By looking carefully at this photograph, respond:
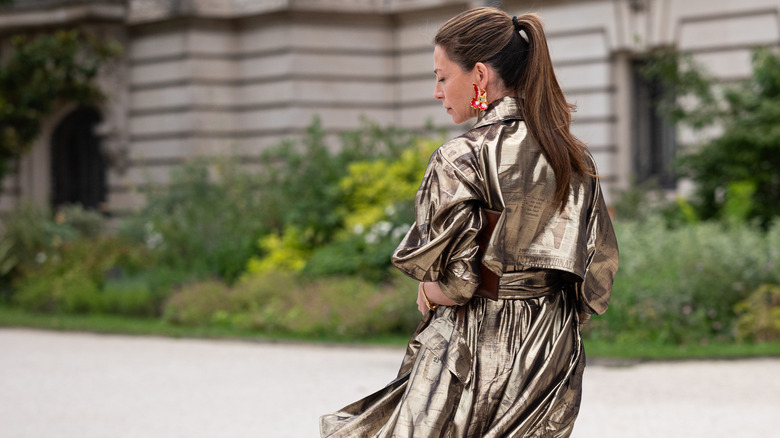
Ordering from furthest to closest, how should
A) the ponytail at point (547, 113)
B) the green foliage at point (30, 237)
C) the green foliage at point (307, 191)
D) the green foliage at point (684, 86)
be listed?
the green foliage at point (30, 237)
the green foliage at point (684, 86)
the green foliage at point (307, 191)
the ponytail at point (547, 113)

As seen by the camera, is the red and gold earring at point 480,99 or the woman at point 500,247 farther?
the red and gold earring at point 480,99

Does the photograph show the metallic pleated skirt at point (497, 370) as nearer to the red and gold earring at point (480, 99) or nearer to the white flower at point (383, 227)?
the red and gold earring at point (480, 99)

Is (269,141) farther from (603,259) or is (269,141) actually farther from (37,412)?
(603,259)

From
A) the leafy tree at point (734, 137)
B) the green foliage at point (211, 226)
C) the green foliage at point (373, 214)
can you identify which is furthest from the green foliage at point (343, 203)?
the leafy tree at point (734, 137)

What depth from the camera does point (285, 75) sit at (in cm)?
2080

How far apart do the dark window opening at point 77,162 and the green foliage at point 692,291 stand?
1552 centimetres

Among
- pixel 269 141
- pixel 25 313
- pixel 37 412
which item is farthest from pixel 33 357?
pixel 269 141

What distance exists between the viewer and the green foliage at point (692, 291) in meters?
10.9

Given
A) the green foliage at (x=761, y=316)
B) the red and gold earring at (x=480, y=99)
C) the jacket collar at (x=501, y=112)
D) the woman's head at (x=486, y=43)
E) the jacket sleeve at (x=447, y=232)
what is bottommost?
the green foliage at (x=761, y=316)

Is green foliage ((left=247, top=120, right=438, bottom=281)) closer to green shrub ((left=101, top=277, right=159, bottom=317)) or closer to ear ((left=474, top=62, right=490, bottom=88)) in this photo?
green shrub ((left=101, top=277, right=159, bottom=317))

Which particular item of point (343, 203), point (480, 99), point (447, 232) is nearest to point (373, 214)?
point (343, 203)

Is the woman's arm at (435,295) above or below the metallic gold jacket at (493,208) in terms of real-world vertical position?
below

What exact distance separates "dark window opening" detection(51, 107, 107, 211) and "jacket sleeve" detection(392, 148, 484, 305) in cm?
2187

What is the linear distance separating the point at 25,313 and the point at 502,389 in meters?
13.7
